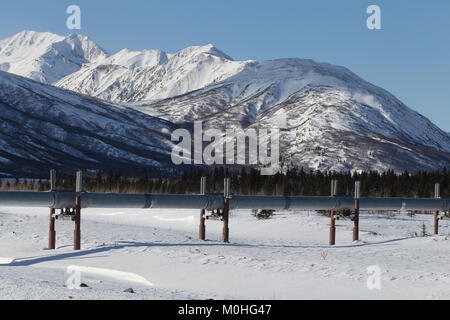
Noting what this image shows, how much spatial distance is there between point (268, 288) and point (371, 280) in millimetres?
2053

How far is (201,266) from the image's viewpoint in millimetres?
12766

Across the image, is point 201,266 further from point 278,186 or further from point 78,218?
point 278,186

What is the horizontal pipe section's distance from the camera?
50.6ft

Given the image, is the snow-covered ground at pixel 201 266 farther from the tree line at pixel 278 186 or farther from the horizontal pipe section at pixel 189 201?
the tree line at pixel 278 186

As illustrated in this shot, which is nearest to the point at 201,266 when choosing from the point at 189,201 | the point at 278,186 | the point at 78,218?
the point at 78,218

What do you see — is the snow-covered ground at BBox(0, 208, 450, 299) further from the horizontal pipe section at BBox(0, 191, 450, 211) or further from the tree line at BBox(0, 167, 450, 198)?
the tree line at BBox(0, 167, 450, 198)

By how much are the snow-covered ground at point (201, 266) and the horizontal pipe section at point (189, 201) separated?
0.99m

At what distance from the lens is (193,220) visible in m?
27.8

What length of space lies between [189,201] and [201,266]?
5533 mm

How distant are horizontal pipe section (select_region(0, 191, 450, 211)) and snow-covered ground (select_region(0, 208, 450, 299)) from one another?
Answer: 39.1 inches

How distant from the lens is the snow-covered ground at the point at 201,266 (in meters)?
10.2

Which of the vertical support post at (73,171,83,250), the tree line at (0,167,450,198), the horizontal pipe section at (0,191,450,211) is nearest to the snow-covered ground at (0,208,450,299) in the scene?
the vertical support post at (73,171,83,250)

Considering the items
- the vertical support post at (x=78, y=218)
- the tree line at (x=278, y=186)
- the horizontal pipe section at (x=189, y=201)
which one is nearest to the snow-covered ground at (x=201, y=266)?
the vertical support post at (x=78, y=218)
